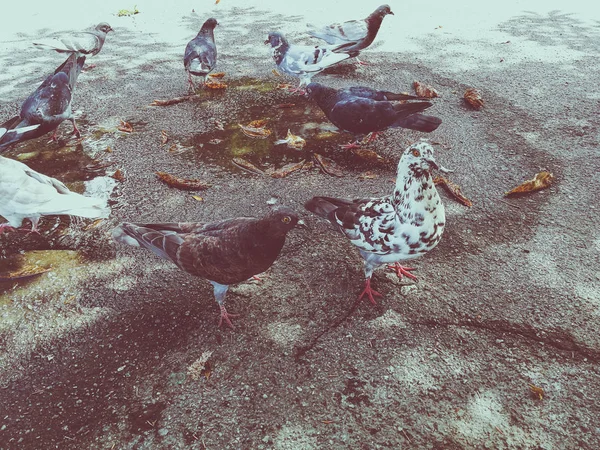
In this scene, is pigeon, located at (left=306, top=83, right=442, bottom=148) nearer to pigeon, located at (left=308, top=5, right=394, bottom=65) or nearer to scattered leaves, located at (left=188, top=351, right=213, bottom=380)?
pigeon, located at (left=308, top=5, right=394, bottom=65)

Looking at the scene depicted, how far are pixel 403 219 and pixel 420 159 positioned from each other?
1.28 ft

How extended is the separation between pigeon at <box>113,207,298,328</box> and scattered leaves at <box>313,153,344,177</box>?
1747 millimetres

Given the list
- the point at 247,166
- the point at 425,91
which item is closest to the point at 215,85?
the point at 247,166

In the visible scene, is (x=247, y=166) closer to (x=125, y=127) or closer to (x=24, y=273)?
(x=125, y=127)

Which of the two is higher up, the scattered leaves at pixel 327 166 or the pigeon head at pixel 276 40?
the pigeon head at pixel 276 40

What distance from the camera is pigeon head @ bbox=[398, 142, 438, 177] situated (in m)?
2.62

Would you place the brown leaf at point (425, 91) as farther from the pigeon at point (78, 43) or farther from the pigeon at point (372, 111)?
the pigeon at point (78, 43)

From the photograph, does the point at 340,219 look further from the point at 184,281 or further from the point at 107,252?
the point at 107,252

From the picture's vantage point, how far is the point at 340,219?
302 centimetres

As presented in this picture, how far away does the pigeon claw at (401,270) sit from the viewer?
3179mm

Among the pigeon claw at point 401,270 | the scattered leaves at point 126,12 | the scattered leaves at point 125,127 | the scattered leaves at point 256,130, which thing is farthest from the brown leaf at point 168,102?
the scattered leaves at point 126,12

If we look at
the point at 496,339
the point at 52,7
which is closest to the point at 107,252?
the point at 496,339

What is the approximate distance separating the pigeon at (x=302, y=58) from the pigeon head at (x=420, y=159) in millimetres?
3490

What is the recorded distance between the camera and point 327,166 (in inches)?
172
